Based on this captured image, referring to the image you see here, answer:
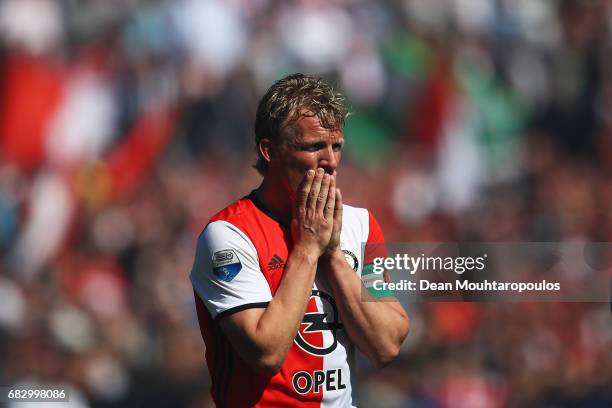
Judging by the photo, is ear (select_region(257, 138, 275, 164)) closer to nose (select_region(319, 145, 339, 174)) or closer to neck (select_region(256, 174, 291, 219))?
neck (select_region(256, 174, 291, 219))

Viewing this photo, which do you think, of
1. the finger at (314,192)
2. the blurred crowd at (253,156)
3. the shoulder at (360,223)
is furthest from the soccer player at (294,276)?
the blurred crowd at (253,156)

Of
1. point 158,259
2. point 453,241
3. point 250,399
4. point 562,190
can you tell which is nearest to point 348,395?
point 250,399

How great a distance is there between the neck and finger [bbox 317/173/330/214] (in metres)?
0.18

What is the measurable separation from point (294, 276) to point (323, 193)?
281 millimetres

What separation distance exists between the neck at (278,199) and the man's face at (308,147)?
0.07 metres

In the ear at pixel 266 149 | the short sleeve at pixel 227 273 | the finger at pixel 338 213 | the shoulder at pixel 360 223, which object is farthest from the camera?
the shoulder at pixel 360 223

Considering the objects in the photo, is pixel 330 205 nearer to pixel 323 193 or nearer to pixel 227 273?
pixel 323 193

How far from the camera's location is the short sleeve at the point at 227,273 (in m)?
2.45

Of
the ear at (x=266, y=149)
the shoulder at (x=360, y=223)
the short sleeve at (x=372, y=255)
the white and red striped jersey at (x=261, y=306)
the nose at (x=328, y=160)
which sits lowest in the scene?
the white and red striped jersey at (x=261, y=306)

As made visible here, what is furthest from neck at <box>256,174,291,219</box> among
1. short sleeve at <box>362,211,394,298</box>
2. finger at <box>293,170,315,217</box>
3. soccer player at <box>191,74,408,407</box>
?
short sleeve at <box>362,211,394,298</box>

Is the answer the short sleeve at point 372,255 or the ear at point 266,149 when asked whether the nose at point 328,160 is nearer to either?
the ear at point 266,149

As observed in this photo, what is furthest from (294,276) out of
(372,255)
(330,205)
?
(372,255)

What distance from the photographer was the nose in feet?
8.47

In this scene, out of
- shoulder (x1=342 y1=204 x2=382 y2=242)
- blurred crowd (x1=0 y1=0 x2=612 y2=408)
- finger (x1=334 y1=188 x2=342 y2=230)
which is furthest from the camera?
blurred crowd (x1=0 y1=0 x2=612 y2=408)
